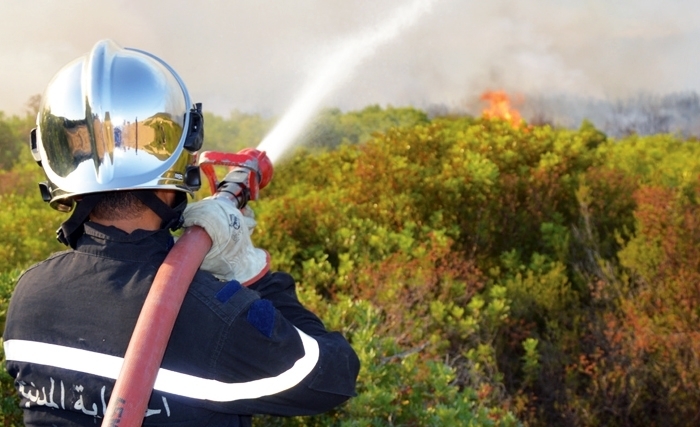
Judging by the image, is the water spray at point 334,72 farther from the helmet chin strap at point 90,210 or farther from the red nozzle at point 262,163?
the helmet chin strap at point 90,210

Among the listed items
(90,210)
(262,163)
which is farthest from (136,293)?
(262,163)

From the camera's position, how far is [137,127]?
175 cm

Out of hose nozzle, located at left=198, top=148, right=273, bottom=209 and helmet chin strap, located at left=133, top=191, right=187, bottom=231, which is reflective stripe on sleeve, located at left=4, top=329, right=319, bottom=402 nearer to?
helmet chin strap, located at left=133, top=191, right=187, bottom=231

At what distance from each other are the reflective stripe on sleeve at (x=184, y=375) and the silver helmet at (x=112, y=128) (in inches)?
13.3

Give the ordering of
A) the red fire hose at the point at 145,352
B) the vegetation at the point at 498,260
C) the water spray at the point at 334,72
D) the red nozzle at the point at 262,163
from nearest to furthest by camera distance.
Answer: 1. the red fire hose at the point at 145,352
2. the red nozzle at the point at 262,163
3. the water spray at the point at 334,72
4. the vegetation at the point at 498,260

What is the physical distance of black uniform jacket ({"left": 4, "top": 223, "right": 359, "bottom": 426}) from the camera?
5.23ft

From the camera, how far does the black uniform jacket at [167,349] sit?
159 cm

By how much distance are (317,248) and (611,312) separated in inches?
87.7

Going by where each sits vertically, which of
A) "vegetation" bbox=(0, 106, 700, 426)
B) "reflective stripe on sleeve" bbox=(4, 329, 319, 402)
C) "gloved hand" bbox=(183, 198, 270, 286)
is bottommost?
"vegetation" bbox=(0, 106, 700, 426)

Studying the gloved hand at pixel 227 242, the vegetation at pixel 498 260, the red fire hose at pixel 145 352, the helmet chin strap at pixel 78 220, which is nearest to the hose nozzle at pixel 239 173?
the gloved hand at pixel 227 242

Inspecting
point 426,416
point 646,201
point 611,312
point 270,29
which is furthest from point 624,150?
point 426,416

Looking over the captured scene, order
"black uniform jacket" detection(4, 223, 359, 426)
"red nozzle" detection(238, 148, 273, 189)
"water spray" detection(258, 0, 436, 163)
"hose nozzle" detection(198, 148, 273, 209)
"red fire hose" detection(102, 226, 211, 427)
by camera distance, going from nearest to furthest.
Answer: "red fire hose" detection(102, 226, 211, 427), "black uniform jacket" detection(4, 223, 359, 426), "hose nozzle" detection(198, 148, 273, 209), "red nozzle" detection(238, 148, 273, 189), "water spray" detection(258, 0, 436, 163)

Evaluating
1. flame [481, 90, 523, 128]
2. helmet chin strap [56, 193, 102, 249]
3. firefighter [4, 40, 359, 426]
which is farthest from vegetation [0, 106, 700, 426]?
helmet chin strap [56, 193, 102, 249]

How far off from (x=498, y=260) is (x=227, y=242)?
17.0 ft
